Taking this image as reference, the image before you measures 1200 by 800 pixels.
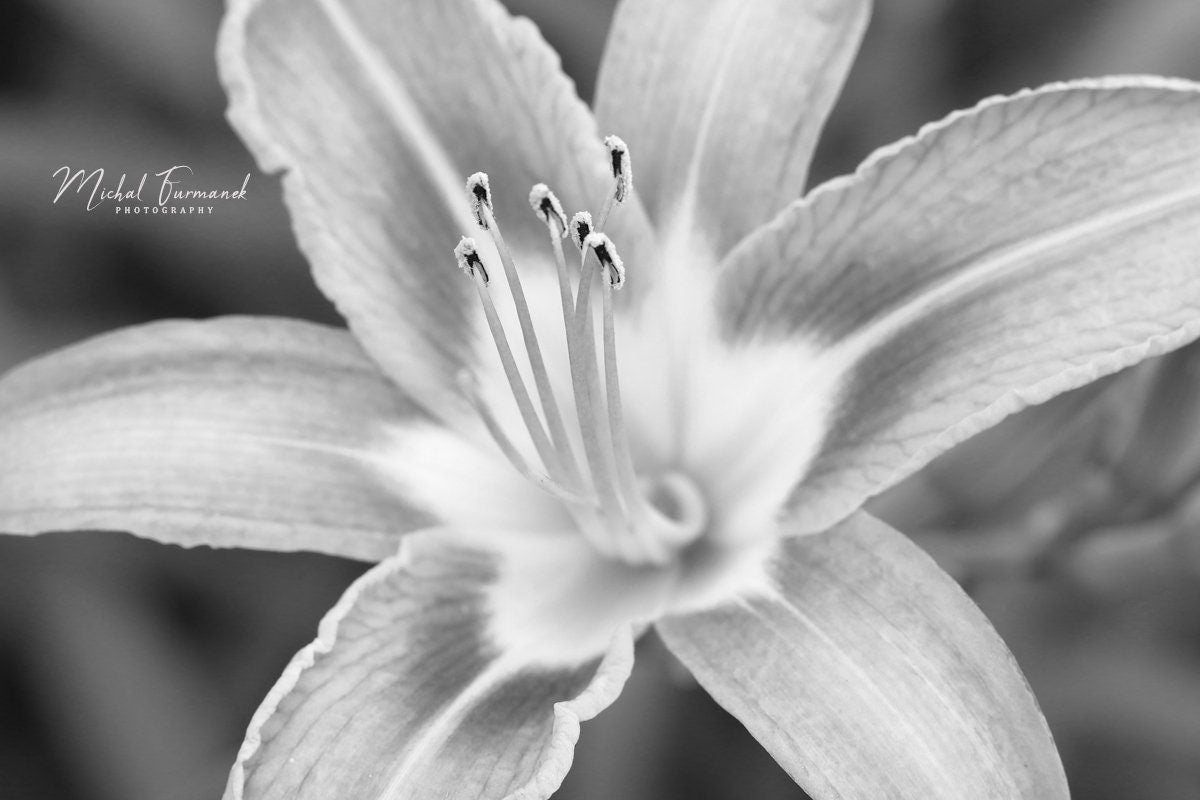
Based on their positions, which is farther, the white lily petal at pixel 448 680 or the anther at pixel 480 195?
the anther at pixel 480 195

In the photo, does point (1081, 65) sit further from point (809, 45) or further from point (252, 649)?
point (252, 649)

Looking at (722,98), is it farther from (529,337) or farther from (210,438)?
(210,438)

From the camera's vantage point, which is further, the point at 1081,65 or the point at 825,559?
the point at 1081,65

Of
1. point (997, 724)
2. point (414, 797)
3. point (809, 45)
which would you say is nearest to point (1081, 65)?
point (809, 45)

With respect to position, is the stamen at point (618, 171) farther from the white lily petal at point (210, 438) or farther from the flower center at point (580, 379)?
the white lily petal at point (210, 438)

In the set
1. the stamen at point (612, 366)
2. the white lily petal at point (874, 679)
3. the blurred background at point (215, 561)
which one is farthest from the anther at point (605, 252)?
the blurred background at point (215, 561)

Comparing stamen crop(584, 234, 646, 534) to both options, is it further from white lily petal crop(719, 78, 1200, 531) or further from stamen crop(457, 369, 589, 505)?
white lily petal crop(719, 78, 1200, 531)
